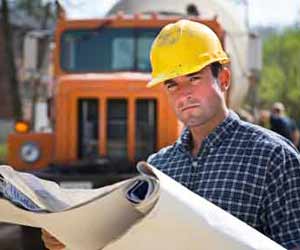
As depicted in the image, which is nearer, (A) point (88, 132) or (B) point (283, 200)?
(B) point (283, 200)

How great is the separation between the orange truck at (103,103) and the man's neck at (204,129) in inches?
239

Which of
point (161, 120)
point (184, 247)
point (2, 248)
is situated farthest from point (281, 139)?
point (161, 120)

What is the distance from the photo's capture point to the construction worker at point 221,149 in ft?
8.66

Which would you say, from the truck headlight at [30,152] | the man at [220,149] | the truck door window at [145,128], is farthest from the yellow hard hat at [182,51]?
the truck headlight at [30,152]

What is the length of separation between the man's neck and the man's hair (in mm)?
113

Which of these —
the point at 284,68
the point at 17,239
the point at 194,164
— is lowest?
the point at 284,68

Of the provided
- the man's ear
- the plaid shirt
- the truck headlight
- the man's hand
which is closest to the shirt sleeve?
the plaid shirt

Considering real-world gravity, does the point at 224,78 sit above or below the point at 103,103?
above

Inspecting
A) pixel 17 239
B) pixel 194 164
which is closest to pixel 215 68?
pixel 194 164

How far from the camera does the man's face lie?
2.78 m

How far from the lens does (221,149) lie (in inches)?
111

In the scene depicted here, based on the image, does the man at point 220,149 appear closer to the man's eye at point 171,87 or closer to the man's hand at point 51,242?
the man's eye at point 171,87

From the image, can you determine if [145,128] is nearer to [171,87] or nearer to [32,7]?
[171,87]

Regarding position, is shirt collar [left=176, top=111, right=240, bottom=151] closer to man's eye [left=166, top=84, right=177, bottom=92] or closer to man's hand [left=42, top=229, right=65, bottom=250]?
man's eye [left=166, top=84, right=177, bottom=92]
